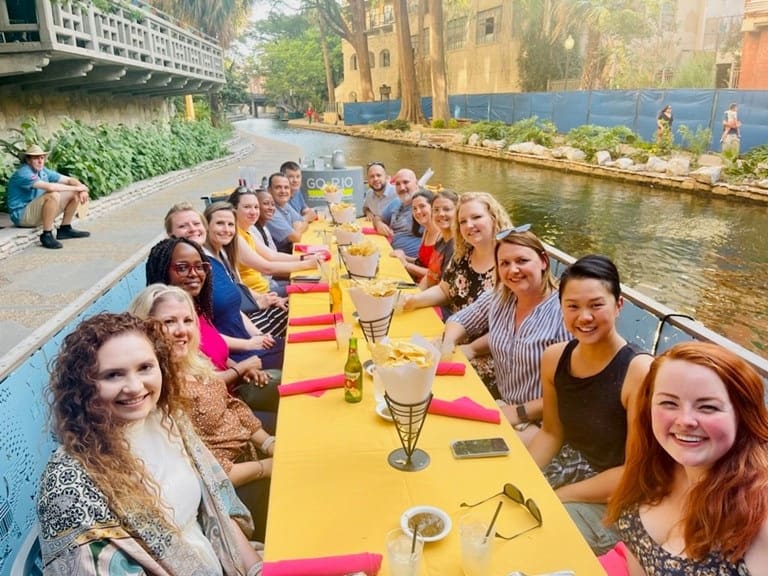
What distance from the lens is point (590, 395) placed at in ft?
6.84

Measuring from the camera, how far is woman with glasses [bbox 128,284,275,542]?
224 centimetres

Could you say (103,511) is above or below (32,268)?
above

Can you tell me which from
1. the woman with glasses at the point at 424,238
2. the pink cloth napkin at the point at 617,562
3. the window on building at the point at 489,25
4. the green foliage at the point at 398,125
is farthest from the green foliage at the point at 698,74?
the pink cloth napkin at the point at 617,562

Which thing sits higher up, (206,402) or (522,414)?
(206,402)

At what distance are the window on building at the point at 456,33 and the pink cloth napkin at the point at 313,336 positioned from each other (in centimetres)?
3552

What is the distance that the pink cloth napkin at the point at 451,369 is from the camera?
246 centimetres

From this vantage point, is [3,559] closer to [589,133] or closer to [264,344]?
[264,344]

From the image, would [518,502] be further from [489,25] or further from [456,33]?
[456,33]

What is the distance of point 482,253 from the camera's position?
3.51m

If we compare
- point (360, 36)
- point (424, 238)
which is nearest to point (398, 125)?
point (360, 36)

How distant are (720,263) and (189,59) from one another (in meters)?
15.9

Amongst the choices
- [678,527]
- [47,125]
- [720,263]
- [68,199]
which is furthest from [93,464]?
[47,125]

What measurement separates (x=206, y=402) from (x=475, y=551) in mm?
1326

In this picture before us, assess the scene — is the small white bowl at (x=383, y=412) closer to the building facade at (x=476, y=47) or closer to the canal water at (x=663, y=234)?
the canal water at (x=663, y=234)
